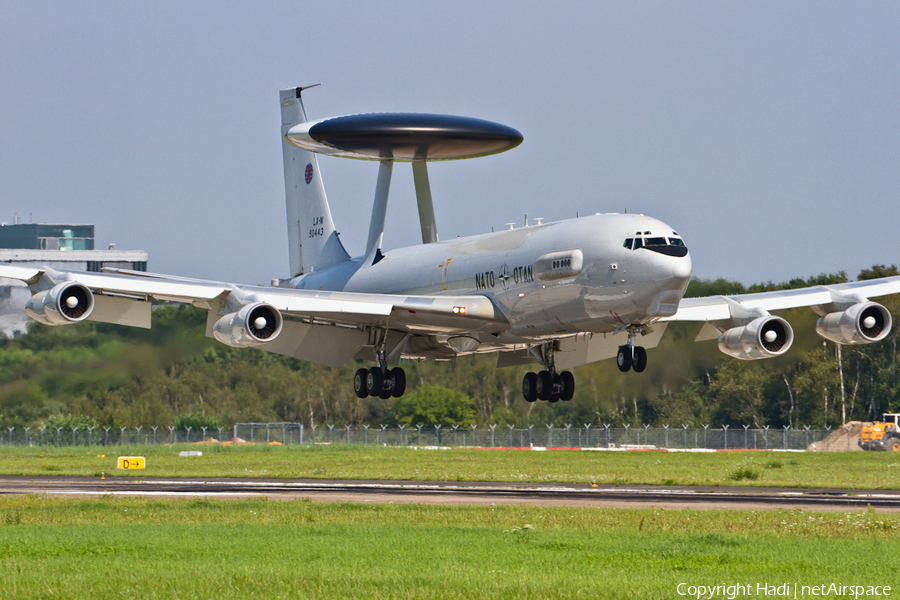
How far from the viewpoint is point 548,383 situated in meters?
44.5

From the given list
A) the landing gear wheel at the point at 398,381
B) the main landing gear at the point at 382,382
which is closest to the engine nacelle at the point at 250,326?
the main landing gear at the point at 382,382

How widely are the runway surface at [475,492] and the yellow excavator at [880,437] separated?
1306 inches

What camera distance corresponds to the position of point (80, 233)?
194 meters

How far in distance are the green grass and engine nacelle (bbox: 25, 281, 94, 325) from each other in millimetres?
6051

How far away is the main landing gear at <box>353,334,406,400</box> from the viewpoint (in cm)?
4547

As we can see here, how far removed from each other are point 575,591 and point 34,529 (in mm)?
16919

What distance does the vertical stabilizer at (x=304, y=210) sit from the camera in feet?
182

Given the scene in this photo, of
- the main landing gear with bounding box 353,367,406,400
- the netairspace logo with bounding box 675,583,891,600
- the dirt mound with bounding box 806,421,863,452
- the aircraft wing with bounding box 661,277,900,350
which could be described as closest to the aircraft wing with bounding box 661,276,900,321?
the aircraft wing with bounding box 661,277,900,350

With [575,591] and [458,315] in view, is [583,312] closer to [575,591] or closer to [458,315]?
[458,315]

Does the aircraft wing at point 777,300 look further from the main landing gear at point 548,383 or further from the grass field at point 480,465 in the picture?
the grass field at point 480,465

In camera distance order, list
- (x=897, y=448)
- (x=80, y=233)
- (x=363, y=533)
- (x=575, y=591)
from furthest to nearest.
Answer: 1. (x=80, y=233)
2. (x=897, y=448)
3. (x=363, y=533)
4. (x=575, y=591)

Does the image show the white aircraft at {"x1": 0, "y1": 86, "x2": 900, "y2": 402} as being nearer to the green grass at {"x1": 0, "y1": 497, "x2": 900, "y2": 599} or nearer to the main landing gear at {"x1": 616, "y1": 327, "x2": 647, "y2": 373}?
the main landing gear at {"x1": 616, "y1": 327, "x2": 647, "y2": 373}

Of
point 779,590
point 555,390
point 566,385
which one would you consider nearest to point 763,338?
point 566,385

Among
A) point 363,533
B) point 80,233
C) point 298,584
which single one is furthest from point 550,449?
point 80,233
